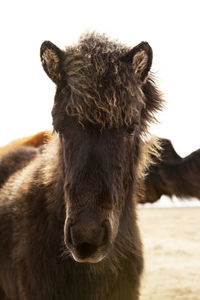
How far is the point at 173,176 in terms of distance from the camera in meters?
7.32

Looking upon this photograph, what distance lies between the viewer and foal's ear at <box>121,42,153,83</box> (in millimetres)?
3568

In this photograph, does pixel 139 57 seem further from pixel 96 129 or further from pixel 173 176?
pixel 173 176

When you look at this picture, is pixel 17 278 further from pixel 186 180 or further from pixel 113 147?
pixel 186 180

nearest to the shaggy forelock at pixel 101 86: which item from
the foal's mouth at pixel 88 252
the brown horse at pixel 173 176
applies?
the foal's mouth at pixel 88 252

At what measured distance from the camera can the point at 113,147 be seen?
323 cm

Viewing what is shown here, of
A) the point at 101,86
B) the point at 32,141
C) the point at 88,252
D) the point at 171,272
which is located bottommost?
the point at 171,272

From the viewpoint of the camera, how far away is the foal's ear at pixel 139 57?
3.57 metres

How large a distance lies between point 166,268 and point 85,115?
11675mm

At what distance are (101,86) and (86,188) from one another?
0.84m

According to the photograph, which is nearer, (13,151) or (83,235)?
(83,235)

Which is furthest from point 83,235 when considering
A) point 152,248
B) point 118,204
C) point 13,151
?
point 152,248

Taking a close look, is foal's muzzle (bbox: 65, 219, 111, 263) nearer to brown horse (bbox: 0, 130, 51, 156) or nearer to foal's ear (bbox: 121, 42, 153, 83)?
foal's ear (bbox: 121, 42, 153, 83)

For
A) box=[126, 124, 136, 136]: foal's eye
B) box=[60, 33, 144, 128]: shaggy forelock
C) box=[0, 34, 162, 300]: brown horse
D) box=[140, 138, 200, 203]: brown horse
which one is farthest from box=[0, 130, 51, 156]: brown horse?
box=[126, 124, 136, 136]: foal's eye

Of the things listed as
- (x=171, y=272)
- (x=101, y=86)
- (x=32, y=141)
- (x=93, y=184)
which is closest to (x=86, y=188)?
(x=93, y=184)
